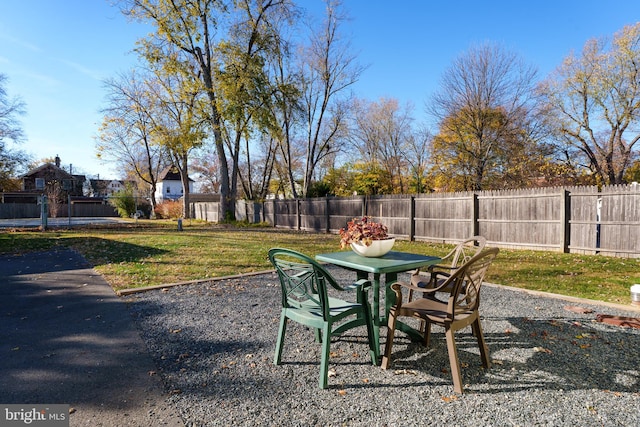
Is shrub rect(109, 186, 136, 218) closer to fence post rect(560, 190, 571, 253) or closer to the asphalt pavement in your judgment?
the asphalt pavement

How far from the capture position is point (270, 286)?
5273mm

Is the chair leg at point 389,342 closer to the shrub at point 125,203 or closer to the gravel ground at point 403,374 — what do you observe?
the gravel ground at point 403,374

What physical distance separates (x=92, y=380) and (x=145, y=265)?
4870mm

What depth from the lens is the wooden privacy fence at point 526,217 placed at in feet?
26.1

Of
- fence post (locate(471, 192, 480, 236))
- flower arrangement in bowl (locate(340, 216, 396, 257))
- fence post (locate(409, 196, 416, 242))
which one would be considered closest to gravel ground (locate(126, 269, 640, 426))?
flower arrangement in bowl (locate(340, 216, 396, 257))

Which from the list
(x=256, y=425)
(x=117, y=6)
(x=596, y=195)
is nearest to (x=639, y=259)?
(x=596, y=195)

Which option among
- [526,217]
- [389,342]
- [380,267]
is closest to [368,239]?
[380,267]

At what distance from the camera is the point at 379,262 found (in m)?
2.88

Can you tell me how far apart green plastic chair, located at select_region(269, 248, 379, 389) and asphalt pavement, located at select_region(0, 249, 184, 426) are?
0.97 m

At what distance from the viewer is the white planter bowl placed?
304 cm

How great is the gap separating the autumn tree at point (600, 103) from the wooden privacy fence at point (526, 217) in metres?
12.9

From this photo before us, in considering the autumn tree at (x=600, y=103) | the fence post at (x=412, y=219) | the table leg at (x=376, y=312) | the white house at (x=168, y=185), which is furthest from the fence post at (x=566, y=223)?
the white house at (x=168, y=185)

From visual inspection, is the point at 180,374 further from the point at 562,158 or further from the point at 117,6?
the point at 562,158

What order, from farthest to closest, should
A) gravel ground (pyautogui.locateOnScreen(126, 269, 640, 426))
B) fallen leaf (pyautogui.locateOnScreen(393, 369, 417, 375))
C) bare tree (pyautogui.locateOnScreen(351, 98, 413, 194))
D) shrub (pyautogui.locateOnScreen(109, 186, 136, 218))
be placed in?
shrub (pyautogui.locateOnScreen(109, 186, 136, 218)) → bare tree (pyautogui.locateOnScreen(351, 98, 413, 194)) → fallen leaf (pyautogui.locateOnScreen(393, 369, 417, 375)) → gravel ground (pyautogui.locateOnScreen(126, 269, 640, 426))
